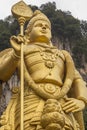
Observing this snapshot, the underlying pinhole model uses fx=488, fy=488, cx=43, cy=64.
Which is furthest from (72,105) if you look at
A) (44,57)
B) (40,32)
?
(40,32)

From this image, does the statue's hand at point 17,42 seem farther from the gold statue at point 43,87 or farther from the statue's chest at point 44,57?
the statue's chest at point 44,57

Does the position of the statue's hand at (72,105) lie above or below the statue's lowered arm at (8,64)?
below

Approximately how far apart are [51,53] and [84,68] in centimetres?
4595

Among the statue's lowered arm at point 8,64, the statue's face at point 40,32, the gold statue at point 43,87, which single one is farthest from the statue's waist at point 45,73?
the statue's face at point 40,32

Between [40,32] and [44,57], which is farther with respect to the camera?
[40,32]

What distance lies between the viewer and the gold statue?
522 cm

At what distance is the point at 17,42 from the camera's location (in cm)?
561

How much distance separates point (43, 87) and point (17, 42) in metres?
0.60

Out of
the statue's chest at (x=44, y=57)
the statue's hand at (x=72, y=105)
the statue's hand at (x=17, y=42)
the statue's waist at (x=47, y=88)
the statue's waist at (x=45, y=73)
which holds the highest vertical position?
the statue's hand at (x=17, y=42)

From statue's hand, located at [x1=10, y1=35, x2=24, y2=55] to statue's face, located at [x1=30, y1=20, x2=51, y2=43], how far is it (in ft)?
2.04

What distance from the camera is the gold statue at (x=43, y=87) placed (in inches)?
205

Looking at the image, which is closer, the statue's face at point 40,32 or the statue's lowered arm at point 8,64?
the statue's lowered arm at point 8,64

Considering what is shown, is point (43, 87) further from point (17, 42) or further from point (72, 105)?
point (17, 42)

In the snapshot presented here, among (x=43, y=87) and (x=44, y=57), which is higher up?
(x=44, y=57)
